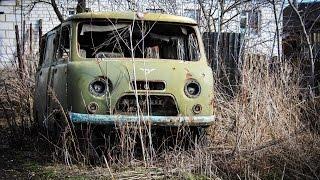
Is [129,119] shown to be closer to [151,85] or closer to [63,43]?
[151,85]

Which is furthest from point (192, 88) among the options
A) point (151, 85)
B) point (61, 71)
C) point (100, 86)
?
point (61, 71)

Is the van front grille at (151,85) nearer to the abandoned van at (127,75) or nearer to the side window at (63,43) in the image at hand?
the abandoned van at (127,75)

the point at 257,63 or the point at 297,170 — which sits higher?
the point at 257,63

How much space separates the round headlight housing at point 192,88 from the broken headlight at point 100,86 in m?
0.94

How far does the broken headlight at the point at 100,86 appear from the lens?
6.48 metres

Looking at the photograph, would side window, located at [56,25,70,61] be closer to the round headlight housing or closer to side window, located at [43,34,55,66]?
side window, located at [43,34,55,66]

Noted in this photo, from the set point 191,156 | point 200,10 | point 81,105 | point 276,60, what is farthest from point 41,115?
point 200,10

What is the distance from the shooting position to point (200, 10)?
14.3 m

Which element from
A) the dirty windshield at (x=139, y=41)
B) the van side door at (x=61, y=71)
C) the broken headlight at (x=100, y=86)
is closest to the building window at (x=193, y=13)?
the dirty windshield at (x=139, y=41)

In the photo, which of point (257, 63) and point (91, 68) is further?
point (257, 63)

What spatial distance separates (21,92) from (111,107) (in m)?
5.09

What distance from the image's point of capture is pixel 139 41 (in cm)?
684

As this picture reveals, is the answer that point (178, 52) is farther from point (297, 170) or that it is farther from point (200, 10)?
point (200, 10)

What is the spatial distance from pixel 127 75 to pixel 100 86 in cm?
34
